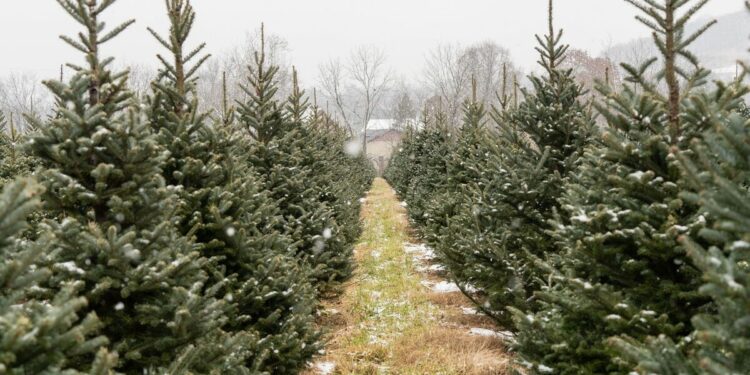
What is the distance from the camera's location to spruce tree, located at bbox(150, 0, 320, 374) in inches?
211

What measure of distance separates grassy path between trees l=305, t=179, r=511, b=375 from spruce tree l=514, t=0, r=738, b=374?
2779 millimetres

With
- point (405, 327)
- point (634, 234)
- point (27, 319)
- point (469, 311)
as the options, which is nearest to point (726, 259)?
point (634, 234)

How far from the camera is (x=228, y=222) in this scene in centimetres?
535

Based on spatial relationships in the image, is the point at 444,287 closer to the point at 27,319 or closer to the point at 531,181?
the point at 531,181

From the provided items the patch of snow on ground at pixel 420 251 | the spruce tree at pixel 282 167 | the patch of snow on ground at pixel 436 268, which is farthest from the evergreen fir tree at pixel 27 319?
the patch of snow on ground at pixel 420 251

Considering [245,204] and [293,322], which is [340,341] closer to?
[293,322]

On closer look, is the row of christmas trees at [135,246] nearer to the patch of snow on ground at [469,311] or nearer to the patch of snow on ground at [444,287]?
the patch of snow on ground at [469,311]

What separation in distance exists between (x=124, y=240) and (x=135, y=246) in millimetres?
330

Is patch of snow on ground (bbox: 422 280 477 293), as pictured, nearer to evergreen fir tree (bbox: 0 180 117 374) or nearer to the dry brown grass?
the dry brown grass

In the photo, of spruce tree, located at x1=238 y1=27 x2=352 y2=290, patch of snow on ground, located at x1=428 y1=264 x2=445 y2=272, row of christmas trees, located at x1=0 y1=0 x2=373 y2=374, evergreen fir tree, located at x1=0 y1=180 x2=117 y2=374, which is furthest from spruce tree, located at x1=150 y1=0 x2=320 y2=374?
patch of snow on ground, located at x1=428 y1=264 x2=445 y2=272

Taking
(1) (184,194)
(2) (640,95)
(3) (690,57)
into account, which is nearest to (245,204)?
(1) (184,194)

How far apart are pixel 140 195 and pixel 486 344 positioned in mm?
5710

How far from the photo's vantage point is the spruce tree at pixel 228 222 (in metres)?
5.37

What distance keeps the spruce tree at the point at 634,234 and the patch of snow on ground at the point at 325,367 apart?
342 centimetres
